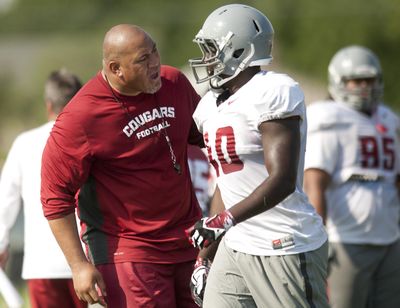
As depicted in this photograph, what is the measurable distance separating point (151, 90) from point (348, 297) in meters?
2.44

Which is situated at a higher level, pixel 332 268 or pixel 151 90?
pixel 151 90

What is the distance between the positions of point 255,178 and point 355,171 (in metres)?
2.44

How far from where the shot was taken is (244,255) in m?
5.22

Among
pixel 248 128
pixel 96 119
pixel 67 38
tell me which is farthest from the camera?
pixel 67 38

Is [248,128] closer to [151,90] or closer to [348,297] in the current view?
[151,90]

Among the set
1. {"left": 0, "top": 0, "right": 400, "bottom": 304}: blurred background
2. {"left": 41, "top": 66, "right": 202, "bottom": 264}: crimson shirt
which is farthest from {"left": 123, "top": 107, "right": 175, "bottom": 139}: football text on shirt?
{"left": 0, "top": 0, "right": 400, "bottom": 304}: blurred background

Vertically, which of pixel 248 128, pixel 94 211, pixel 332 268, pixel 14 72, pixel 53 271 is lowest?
pixel 14 72

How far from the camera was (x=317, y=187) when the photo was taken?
7.43 metres

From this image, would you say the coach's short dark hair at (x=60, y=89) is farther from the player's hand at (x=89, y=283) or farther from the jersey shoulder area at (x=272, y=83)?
the jersey shoulder area at (x=272, y=83)

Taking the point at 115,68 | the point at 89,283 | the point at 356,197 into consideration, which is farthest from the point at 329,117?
the point at 89,283

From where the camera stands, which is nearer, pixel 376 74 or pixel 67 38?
pixel 376 74

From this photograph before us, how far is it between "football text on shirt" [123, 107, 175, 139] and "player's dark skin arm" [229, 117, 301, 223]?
834 millimetres

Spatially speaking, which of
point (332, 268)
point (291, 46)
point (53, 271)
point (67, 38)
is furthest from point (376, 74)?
point (67, 38)

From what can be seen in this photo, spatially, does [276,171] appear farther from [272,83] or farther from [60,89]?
[60,89]
